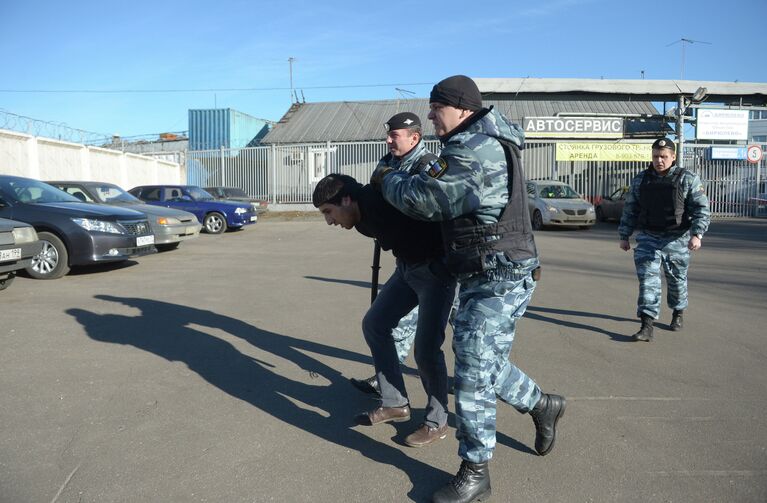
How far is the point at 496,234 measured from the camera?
9.46 ft

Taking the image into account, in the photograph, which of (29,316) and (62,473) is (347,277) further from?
(62,473)

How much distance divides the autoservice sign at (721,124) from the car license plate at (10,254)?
25.0m

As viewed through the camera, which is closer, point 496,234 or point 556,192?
point 496,234

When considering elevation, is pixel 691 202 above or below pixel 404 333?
above

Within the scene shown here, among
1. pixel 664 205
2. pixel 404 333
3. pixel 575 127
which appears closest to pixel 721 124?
pixel 575 127

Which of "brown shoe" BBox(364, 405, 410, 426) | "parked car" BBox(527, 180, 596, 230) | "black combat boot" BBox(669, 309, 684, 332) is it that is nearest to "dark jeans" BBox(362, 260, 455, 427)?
"brown shoe" BBox(364, 405, 410, 426)

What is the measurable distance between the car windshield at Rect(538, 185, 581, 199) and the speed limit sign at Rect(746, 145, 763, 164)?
846cm

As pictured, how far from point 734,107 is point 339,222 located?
27099 millimetres

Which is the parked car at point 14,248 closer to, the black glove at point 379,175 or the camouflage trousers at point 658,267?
the black glove at point 379,175

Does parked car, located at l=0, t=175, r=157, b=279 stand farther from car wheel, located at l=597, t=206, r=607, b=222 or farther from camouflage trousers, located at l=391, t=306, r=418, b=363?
car wheel, located at l=597, t=206, r=607, b=222

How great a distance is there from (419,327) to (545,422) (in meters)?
0.85

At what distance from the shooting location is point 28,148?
56.7 feet

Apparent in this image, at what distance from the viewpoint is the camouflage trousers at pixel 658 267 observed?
19.1 ft

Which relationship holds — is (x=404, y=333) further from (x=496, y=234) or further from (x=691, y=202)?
(x=691, y=202)
